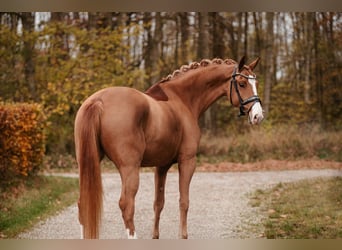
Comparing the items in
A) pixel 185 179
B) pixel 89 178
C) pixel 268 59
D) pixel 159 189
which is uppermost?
pixel 268 59

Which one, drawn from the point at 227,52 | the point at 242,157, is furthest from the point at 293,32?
the point at 242,157

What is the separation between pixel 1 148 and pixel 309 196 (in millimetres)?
5066

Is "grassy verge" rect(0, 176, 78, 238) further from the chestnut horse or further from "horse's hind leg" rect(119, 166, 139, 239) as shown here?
"horse's hind leg" rect(119, 166, 139, 239)

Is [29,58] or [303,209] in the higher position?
[29,58]

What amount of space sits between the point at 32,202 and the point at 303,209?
399 centimetres

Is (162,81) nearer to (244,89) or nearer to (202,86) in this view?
(202,86)

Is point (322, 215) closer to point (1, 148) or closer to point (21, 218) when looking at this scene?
point (21, 218)

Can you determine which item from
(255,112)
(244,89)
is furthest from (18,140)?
(255,112)

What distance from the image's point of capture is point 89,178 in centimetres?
436

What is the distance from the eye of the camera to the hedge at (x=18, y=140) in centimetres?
749

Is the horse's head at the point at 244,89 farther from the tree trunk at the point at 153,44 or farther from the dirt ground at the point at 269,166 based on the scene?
the tree trunk at the point at 153,44

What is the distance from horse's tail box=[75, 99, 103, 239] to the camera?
14.2ft

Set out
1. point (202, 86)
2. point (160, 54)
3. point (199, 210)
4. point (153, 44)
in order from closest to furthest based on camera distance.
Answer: point (202, 86) < point (199, 210) < point (153, 44) < point (160, 54)

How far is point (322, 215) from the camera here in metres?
7.41
